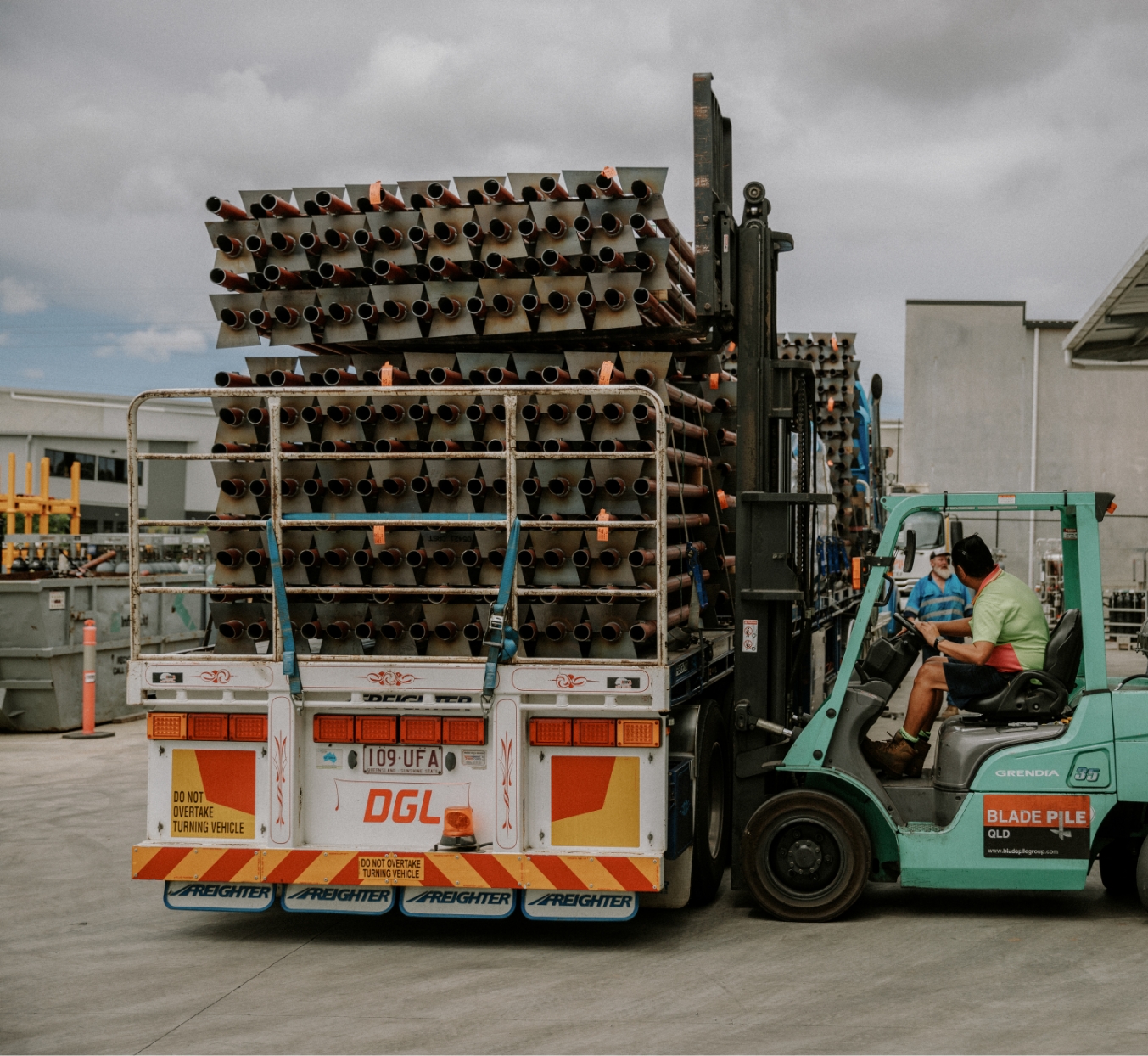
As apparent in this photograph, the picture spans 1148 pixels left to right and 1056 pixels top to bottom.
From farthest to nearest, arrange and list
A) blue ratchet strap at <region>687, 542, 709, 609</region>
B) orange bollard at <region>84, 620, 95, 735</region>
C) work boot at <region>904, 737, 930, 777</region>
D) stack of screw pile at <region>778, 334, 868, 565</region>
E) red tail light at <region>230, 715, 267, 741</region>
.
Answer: orange bollard at <region>84, 620, 95, 735</region>, stack of screw pile at <region>778, 334, 868, 565</region>, blue ratchet strap at <region>687, 542, 709, 609</region>, work boot at <region>904, 737, 930, 777</region>, red tail light at <region>230, 715, 267, 741</region>

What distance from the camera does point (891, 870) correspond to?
694cm

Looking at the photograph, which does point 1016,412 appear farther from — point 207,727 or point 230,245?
point 207,727

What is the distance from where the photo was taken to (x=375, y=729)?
6.45 m

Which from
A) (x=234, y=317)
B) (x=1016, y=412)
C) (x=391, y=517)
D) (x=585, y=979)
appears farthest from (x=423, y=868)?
(x=1016, y=412)

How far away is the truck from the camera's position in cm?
632

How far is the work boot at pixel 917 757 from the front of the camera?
7188mm

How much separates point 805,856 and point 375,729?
86.1 inches

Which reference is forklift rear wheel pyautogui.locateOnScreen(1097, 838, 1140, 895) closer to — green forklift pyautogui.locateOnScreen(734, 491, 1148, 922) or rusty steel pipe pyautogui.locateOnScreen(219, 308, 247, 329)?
green forklift pyautogui.locateOnScreen(734, 491, 1148, 922)

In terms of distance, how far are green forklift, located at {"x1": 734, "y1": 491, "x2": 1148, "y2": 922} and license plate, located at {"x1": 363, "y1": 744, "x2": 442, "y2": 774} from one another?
1.60 metres

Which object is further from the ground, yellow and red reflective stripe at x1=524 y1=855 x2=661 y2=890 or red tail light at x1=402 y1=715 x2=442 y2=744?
red tail light at x1=402 y1=715 x2=442 y2=744

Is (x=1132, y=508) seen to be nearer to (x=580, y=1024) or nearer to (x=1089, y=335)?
(x=1089, y=335)

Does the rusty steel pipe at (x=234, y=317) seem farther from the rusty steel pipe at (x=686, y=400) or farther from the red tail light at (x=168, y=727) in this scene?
the rusty steel pipe at (x=686, y=400)

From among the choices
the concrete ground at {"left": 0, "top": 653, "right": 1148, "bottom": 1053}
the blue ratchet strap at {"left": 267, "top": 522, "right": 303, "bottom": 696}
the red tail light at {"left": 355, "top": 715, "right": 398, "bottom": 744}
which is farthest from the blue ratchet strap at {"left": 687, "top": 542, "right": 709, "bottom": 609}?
the blue ratchet strap at {"left": 267, "top": 522, "right": 303, "bottom": 696}

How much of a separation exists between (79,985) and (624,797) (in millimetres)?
2489
